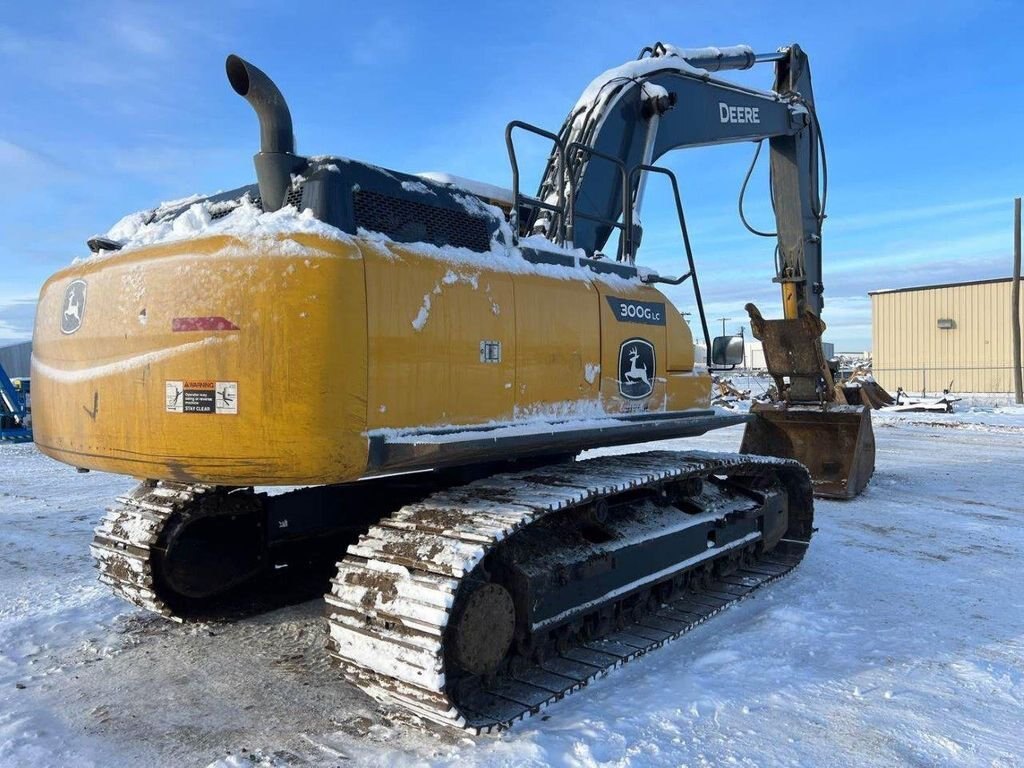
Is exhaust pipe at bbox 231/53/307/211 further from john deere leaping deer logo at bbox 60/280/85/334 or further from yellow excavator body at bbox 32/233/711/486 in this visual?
john deere leaping deer logo at bbox 60/280/85/334

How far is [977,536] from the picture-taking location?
23.0ft

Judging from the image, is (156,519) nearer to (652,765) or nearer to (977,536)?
(652,765)

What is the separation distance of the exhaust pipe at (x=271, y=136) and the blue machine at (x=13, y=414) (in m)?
15.2

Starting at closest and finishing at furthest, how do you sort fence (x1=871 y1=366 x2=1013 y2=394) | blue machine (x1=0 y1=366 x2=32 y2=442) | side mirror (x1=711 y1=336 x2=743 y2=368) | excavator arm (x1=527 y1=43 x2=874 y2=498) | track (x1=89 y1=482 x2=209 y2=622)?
track (x1=89 y1=482 x2=209 y2=622), side mirror (x1=711 y1=336 x2=743 y2=368), excavator arm (x1=527 y1=43 x2=874 y2=498), blue machine (x1=0 y1=366 x2=32 y2=442), fence (x1=871 y1=366 x2=1013 y2=394)

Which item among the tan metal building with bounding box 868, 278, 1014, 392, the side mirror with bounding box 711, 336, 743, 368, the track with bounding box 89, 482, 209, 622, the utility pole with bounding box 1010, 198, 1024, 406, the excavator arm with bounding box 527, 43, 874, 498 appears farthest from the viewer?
the tan metal building with bounding box 868, 278, 1014, 392

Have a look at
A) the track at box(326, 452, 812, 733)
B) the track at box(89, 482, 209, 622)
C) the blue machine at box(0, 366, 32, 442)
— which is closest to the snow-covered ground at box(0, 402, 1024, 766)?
the track at box(326, 452, 812, 733)

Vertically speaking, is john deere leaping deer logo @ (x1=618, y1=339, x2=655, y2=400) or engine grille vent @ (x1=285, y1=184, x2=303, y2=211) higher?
engine grille vent @ (x1=285, y1=184, x2=303, y2=211)

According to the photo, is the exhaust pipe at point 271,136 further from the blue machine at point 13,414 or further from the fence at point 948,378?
the fence at point 948,378

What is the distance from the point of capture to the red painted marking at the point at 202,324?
3.11m

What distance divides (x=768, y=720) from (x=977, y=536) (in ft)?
15.4

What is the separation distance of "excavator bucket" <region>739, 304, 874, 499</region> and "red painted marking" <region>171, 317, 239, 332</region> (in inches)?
280

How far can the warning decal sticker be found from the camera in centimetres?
312

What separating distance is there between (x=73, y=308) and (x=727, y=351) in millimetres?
3679

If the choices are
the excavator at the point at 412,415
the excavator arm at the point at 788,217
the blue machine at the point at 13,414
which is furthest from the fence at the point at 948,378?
the excavator at the point at 412,415
